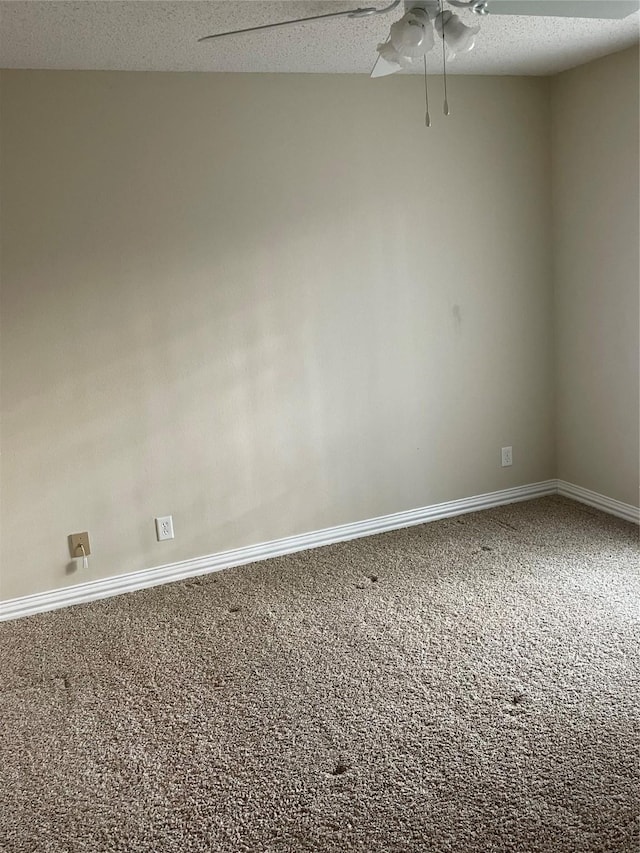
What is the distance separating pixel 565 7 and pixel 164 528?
2.57 metres

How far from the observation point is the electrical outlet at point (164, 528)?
11.9 ft

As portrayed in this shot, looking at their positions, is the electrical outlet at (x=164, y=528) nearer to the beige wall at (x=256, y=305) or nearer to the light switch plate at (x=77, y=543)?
the beige wall at (x=256, y=305)

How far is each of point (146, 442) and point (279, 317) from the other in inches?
33.2

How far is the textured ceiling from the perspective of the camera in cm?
262

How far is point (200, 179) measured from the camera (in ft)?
11.4

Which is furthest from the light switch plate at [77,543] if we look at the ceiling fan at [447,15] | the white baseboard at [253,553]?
the ceiling fan at [447,15]

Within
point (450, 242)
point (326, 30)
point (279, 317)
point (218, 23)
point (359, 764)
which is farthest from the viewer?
point (450, 242)

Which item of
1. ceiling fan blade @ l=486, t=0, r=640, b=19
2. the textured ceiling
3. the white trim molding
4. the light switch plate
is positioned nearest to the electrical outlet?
the white trim molding

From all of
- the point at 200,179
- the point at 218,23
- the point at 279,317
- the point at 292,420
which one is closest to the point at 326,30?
the point at 218,23

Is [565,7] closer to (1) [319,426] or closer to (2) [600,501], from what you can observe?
(1) [319,426]

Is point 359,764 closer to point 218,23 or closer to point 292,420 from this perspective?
point 292,420

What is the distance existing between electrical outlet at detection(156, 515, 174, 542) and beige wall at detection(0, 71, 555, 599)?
43 mm

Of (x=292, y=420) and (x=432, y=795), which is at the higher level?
(x=292, y=420)

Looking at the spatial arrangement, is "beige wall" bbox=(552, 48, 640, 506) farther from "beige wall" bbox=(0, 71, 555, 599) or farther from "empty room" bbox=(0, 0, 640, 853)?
"beige wall" bbox=(0, 71, 555, 599)
